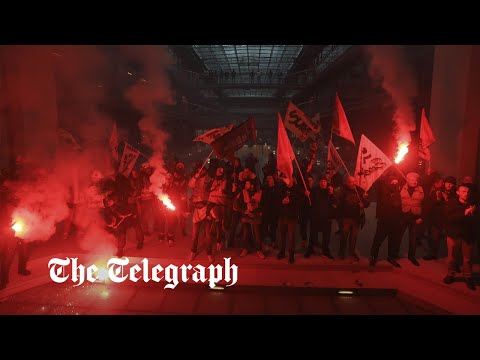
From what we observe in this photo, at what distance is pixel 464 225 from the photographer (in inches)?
186

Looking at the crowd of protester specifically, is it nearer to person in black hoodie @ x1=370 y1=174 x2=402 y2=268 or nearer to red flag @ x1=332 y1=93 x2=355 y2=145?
person in black hoodie @ x1=370 y1=174 x2=402 y2=268

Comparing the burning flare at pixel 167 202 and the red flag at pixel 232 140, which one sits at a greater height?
the red flag at pixel 232 140

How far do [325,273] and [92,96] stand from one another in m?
8.49

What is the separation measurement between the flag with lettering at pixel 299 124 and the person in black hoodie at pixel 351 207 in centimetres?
129

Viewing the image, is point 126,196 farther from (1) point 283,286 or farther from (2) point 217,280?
(1) point 283,286

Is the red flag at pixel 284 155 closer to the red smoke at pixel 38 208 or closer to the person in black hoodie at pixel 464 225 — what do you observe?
the person in black hoodie at pixel 464 225

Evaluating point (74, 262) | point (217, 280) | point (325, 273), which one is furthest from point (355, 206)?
point (74, 262)

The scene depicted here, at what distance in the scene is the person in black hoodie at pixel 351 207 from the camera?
5.49m

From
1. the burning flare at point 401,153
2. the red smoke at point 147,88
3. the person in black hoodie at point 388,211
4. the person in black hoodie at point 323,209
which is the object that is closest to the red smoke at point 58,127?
the red smoke at point 147,88

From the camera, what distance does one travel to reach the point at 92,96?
9.11 m

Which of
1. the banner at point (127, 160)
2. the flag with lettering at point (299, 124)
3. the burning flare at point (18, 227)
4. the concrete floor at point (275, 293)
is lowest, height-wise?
the concrete floor at point (275, 293)

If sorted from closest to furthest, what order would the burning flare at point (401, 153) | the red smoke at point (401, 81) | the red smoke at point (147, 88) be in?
the burning flare at point (401, 153), the red smoke at point (401, 81), the red smoke at point (147, 88)

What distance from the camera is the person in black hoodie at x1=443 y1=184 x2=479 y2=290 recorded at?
4.70 m

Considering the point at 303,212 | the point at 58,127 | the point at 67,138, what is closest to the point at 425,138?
the point at 303,212
